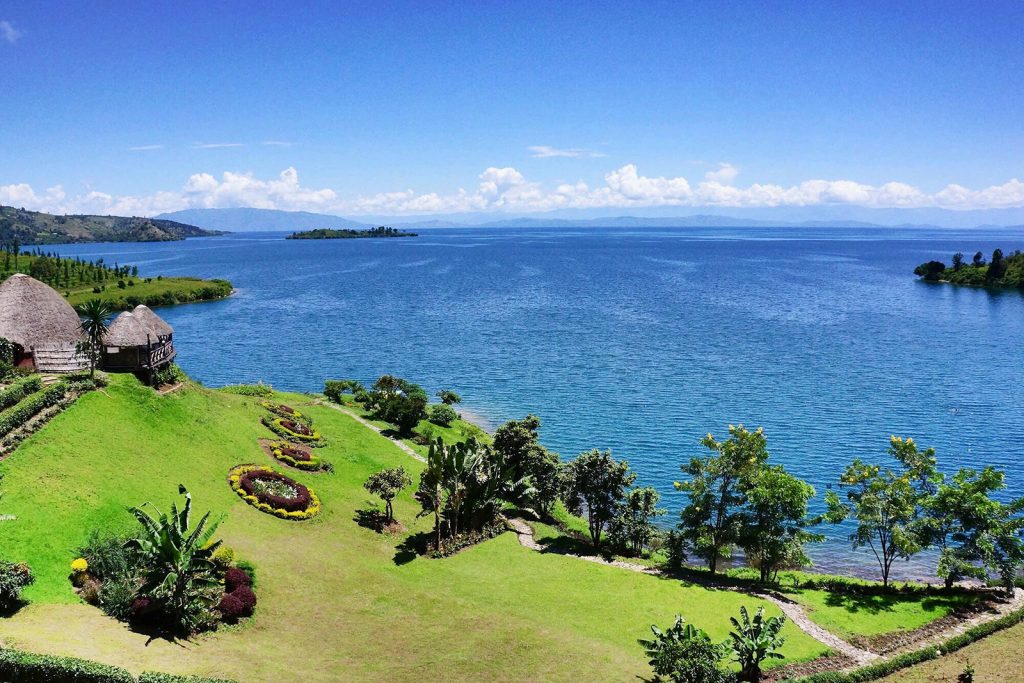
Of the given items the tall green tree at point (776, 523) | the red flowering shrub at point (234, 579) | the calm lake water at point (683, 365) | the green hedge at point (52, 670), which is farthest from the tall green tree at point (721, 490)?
the green hedge at point (52, 670)

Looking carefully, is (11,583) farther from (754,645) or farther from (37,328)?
(37,328)

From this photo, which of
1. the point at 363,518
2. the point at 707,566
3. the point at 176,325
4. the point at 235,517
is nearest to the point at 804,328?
the point at 707,566

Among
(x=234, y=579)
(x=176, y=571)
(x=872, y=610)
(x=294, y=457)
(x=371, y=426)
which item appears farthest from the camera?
(x=371, y=426)

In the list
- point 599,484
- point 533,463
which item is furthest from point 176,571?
point 533,463

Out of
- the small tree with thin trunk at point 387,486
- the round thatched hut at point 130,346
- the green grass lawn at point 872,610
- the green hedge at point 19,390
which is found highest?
the round thatched hut at point 130,346

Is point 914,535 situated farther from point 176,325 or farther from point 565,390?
point 176,325

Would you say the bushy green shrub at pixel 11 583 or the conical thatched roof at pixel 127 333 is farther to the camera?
the conical thatched roof at pixel 127 333

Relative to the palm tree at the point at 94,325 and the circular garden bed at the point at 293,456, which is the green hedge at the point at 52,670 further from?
the circular garden bed at the point at 293,456
